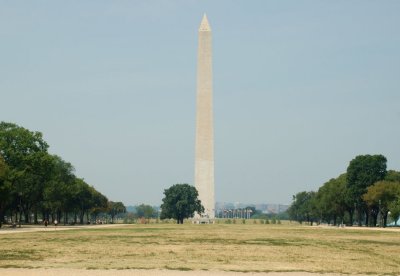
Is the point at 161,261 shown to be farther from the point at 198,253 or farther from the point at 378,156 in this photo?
the point at 378,156

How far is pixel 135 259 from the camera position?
2967cm

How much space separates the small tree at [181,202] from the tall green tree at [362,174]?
28086 mm

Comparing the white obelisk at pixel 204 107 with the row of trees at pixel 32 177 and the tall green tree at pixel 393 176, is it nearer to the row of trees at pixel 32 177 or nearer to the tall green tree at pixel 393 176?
the row of trees at pixel 32 177

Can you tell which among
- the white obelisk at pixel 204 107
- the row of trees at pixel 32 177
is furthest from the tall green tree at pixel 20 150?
the white obelisk at pixel 204 107

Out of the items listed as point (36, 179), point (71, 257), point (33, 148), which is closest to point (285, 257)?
point (71, 257)

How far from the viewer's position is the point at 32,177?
97.8 m

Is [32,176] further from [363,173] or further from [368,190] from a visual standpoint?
[363,173]

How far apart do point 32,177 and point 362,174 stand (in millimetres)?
51795

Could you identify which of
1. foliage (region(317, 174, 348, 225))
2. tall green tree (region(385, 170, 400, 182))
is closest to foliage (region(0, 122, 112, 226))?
foliage (region(317, 174, 348, 225))

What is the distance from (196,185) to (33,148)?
47631mm

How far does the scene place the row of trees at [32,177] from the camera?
85500 millimetres

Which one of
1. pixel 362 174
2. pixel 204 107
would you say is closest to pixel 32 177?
pixel 204 107

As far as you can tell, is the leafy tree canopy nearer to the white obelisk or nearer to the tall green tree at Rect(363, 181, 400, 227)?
the tall green tree at Rect(363, 181, 400, 227)

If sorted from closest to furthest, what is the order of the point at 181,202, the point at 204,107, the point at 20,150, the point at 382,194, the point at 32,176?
the point at 20,150, the point at 32,176, the point at 382,194, the point at 204,107, the point at 181,202
